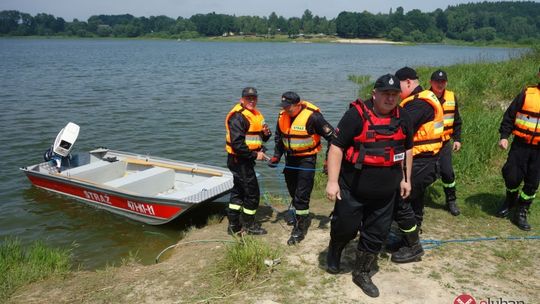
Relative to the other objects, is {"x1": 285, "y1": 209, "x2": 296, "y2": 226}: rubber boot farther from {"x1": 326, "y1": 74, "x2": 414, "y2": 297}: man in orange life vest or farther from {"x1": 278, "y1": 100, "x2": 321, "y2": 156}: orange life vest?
{"x1": 326, "y1": 74, "x2": 414, "y2": 297}: man in orange life vest

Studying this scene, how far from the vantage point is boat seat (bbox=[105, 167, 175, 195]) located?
788cm

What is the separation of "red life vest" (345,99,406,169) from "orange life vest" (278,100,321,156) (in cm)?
138

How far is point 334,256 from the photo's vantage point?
4152mm

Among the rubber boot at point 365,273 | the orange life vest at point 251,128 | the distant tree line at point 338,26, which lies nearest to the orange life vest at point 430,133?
the rubber boot at point 365,273

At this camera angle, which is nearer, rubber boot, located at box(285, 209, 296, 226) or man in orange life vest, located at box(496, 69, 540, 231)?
man in orange life vest, located at box(496, 69, 540, 231)

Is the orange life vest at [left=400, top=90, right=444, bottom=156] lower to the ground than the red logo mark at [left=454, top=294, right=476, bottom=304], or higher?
higher

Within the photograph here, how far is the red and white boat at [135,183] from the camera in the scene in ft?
23.0

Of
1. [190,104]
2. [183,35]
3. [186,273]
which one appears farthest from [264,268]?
[183,35]

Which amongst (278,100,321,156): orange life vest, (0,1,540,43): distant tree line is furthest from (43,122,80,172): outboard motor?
(0,1,540,43): distant tree line

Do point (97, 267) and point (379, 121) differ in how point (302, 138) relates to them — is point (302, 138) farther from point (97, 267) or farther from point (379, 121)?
point (97, 267)

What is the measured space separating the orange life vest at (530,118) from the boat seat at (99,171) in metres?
7.79

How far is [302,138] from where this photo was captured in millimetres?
4902

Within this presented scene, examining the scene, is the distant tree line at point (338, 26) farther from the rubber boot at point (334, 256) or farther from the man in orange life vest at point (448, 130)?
the rubber boot at point (334, 256)

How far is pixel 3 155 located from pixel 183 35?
4781 inches
